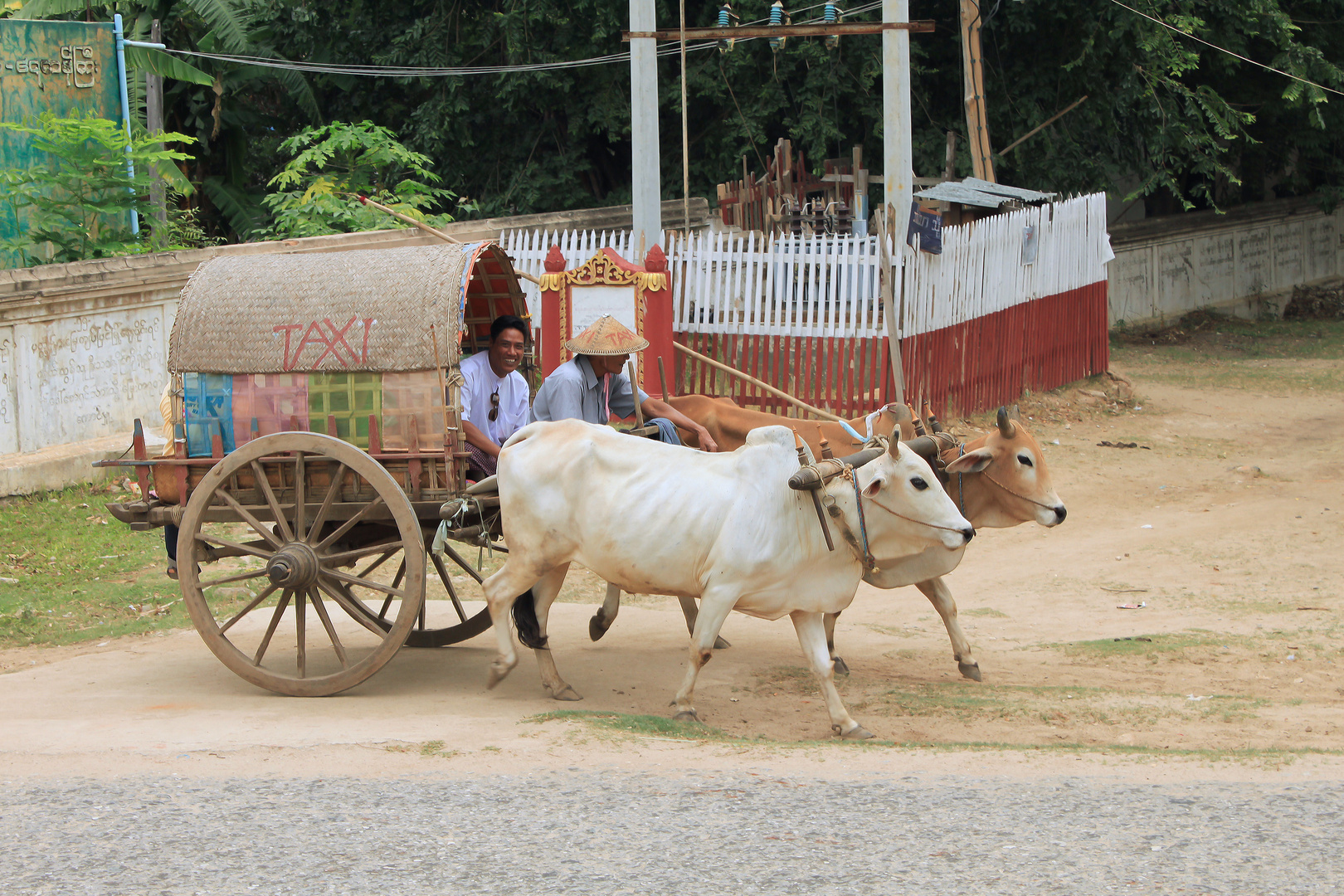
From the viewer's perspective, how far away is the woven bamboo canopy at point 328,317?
6.18m

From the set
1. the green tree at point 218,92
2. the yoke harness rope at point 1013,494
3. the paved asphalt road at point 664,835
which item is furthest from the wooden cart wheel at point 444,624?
the green tree at point 218,92

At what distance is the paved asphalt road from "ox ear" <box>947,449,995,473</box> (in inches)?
86.2

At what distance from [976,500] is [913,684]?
1041 mm

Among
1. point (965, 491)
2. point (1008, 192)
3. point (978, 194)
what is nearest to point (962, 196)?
point (978, 194)

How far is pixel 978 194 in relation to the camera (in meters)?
16.0

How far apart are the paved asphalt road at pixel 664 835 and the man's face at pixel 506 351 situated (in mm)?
2693

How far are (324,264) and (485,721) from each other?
7.82 feet

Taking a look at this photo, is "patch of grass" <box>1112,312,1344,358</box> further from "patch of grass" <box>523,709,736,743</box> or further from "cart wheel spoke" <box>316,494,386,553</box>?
"cart wheel spoke" <box>316,494,386,553</box>

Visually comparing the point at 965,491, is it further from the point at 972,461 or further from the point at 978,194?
the point at 978,194

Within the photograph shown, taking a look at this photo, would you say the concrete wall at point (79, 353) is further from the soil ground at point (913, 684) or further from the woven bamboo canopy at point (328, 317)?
the woven bamboo canopy at point (328, 317)

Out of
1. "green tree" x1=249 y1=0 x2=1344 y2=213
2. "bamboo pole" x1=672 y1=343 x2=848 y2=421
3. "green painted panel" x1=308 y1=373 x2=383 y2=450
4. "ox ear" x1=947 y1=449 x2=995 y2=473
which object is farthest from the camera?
"green tree" x1=249 y1=0 x2=1344 y2=213

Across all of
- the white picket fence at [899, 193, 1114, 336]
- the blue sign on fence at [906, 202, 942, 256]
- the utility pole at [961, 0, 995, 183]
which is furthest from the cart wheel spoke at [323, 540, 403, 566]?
the utility pole at [961, 0, 995, 183]

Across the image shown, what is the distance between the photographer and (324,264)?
647 centimetres

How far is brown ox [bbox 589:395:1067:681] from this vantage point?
6602 mm
